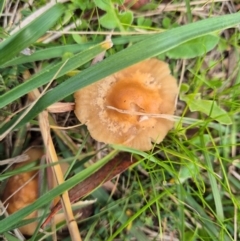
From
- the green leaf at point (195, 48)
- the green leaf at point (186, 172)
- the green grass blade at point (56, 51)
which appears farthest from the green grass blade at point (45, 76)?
the green leaf at point (186, 172)

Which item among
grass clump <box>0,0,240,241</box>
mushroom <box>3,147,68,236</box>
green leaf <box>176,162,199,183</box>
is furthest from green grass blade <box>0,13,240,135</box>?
green leaf <box>176,162,199,183</box>

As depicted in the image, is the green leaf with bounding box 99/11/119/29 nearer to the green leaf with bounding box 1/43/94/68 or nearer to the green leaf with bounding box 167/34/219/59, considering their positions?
the green leaf with bounding box 1/43/94/68

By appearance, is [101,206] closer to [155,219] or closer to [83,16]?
[155,219]

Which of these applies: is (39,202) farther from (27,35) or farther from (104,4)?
(104,4)

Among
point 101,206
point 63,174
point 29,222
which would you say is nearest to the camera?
point 29,222

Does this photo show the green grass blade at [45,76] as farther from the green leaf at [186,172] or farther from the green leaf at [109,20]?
the green leaf at [186,172]

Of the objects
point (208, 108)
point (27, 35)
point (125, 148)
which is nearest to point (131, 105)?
point (125, 148)

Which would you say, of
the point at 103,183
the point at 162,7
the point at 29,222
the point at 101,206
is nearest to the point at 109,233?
the point at 101,206
